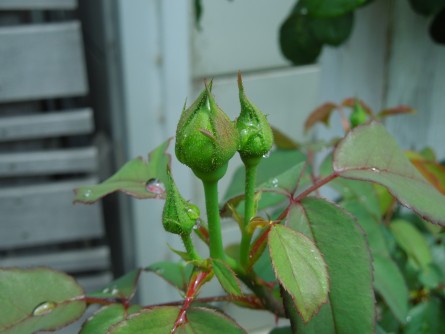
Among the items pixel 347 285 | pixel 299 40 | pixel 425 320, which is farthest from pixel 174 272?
pixel 299 40

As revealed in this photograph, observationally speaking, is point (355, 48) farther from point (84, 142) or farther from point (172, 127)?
point (84, 142)

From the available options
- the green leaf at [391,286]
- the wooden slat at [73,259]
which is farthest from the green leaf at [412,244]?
the wooden slat at [73,259]

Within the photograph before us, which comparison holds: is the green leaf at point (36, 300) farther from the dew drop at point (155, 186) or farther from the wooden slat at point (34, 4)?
the wooden slat at point (34, 4)

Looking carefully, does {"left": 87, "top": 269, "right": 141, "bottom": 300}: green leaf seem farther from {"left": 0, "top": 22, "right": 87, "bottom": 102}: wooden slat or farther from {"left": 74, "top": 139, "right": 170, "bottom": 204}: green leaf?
{"left": 0, "top": 22, "right": 87, "bottom": 102}: wooden slat

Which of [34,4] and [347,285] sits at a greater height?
[34,4]

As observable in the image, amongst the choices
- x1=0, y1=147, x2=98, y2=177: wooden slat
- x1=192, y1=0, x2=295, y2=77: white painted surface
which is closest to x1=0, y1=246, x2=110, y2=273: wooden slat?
x1=0, y1=147, x2=98, y2=177: wooden slat

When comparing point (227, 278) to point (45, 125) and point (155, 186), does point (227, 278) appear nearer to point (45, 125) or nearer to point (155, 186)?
point (155, 186)
